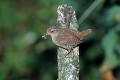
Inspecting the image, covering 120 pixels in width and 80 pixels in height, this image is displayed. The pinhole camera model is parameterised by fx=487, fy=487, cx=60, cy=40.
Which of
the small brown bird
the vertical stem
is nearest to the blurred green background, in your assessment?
the small brown bird

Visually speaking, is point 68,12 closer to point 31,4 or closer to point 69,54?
point 69,54

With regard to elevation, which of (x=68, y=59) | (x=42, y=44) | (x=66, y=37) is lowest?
(x=68, y=59)

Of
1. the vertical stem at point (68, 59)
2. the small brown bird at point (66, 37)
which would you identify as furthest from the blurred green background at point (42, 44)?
the vertical stem at point (68, 59)

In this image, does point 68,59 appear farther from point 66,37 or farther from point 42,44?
point 42,44

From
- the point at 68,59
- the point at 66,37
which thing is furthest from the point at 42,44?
the point at 68,59

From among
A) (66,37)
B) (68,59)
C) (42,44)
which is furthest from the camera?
(42,44)

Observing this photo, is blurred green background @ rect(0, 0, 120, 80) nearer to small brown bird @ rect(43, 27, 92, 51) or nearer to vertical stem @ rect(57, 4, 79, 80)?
small brown bird @ rect(43, 27, 92, 51)
